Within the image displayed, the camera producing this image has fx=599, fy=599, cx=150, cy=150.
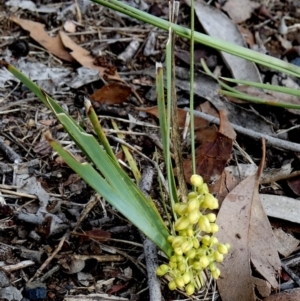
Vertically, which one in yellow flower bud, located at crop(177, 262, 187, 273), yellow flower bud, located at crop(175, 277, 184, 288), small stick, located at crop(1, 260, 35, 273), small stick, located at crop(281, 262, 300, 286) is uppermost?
yellow flower bud, located at crop(177, 262, 187, 273)

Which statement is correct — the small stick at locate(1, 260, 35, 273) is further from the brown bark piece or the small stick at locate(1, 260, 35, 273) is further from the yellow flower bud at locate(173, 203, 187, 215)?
the brown bark piece

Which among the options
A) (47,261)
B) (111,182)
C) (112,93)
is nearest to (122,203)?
(111,182)

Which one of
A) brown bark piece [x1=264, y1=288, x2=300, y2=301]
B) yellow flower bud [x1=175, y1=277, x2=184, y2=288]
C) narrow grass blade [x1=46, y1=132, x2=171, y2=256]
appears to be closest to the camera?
narrow grass blade [x1=46, y1=132, x2=171, y2=256]

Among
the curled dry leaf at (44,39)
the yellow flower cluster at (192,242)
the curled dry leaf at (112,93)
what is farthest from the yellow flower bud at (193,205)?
the curled dry leaf at (44,39)

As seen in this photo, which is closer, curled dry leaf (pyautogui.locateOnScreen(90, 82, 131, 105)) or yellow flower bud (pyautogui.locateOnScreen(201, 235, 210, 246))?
yellow flower bud (pyautogui.locateOnScreen(201, 235, 210, 246))

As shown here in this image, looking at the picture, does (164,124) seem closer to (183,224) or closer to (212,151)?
(183,224)

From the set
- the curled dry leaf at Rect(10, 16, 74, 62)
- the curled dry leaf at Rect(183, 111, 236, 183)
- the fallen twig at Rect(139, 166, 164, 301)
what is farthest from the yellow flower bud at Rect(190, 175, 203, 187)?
the curled dry leaf at Rect(10, 16, 74, 62)

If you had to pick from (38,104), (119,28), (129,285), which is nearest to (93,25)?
(119,28)
